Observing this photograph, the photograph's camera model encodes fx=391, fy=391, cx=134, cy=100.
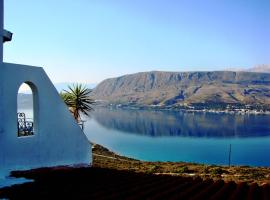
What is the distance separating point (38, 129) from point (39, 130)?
0.05 m

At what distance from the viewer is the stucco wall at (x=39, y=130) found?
36.4 feet

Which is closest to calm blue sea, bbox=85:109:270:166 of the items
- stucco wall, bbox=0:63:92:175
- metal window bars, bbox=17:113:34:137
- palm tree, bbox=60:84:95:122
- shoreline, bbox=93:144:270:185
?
palm tree, bbox=60:84:95:122

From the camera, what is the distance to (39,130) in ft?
41.4

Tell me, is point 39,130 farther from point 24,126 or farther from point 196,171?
point 196,171

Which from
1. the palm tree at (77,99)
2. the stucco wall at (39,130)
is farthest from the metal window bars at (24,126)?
the palm tree at (77,99)

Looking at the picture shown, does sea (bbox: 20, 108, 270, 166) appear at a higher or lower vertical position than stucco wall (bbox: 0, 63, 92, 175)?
lower

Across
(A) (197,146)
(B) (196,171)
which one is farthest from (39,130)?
(A) (197,146)

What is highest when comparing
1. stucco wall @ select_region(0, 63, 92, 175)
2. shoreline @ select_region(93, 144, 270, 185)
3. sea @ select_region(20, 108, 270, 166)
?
stucco wall @ select_region(0, 63, 92, 175)

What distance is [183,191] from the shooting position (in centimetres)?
847

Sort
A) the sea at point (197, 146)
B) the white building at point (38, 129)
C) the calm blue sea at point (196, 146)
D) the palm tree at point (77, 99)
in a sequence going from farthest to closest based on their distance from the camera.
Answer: the calm blue sea at point (196, 146)
the sea at point (197, 146)
the palm tree at point (77, 99)
the white building at point (38, 129)

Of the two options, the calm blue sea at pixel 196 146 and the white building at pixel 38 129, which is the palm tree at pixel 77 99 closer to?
the white building at pixel 38 129

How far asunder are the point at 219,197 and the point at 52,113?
6985 millimetres

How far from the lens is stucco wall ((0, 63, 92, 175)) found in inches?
436

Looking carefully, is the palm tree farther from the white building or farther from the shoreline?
the white building
